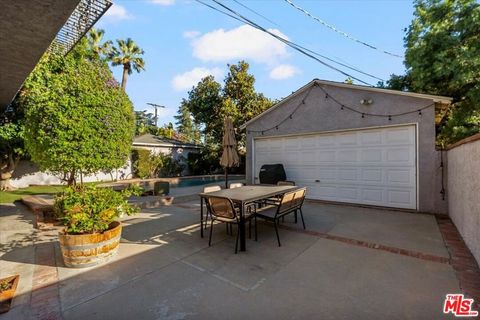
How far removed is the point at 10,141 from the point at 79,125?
11.4 metres

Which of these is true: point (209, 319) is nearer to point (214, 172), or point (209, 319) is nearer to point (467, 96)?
point (467, 96)

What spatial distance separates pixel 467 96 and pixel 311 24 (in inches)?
245

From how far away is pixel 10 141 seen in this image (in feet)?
39.1

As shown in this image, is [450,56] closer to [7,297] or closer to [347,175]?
[347,175]

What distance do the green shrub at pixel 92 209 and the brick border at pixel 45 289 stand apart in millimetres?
655

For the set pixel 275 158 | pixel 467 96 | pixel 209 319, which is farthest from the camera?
pixel 275 158

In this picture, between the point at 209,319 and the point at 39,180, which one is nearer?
the point at 209,319

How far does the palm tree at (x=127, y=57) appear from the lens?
21484 millimetres

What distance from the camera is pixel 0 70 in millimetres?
4758

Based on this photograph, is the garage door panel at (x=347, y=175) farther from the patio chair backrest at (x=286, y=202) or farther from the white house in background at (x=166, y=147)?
the white house in background at (x=166, y=147)

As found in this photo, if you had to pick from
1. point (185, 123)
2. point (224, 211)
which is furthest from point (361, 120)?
point (185, 123)

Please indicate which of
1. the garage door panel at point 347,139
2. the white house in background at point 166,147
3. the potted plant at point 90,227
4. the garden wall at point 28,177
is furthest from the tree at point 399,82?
the white house in background at point 166,147

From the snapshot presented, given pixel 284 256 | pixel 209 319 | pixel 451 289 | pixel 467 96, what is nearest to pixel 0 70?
pixel 209 319

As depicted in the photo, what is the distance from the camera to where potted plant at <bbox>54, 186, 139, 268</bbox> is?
363 centimetres
